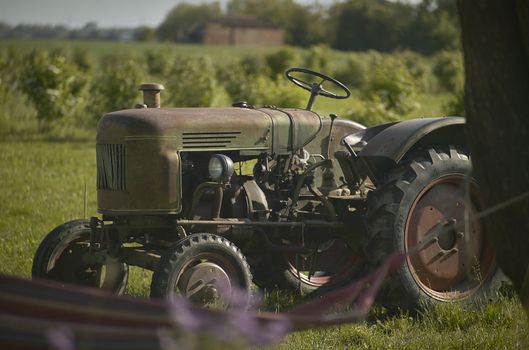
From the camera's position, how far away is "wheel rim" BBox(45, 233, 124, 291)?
580cm

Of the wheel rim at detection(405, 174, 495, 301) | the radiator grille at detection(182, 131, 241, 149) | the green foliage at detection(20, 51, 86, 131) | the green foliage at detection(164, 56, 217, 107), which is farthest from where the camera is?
Result: the green foliage at detection(164, 56, 217, 107)

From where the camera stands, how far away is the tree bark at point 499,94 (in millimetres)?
3576

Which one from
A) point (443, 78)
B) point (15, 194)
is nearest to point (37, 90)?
point (15, 194)

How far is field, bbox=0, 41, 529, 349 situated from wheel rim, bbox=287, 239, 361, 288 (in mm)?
242

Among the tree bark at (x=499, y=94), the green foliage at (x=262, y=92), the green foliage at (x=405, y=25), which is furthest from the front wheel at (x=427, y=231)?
the green foliage at (x=405, y=25)

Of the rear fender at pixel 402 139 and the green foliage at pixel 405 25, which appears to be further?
the green foliage at pixel 405 25

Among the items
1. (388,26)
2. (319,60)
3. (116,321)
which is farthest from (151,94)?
(388,26)

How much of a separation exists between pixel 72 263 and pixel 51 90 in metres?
12.6

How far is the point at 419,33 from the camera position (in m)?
52.1

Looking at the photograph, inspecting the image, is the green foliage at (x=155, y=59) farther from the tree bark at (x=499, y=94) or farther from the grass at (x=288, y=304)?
the tree bark at (x=499, y=94)

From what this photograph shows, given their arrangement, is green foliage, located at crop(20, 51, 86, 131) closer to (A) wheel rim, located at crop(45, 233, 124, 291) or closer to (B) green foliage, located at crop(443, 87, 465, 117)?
(B) green foliage, located at crop(443, 87, 465, 117)

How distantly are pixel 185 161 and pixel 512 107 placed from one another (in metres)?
2.52


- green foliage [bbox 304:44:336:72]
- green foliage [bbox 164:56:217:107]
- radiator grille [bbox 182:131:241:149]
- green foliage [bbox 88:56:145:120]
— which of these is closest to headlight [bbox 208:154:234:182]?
radiator grille [bbox 182:131:241:149]

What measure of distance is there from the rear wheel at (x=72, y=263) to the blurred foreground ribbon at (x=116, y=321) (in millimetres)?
3260
